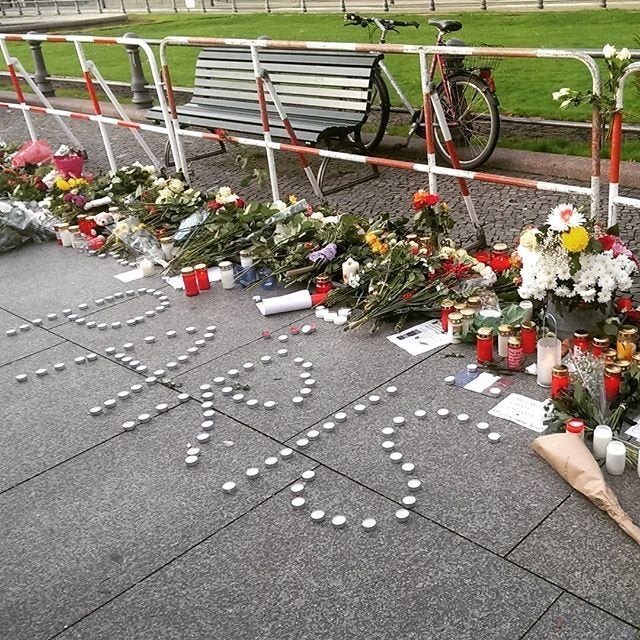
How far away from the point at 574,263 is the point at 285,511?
1.76 metres

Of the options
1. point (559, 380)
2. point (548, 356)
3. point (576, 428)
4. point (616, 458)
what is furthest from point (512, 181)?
point (616, 458)

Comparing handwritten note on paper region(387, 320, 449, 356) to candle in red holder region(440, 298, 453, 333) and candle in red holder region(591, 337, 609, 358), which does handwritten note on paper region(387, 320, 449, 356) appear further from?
candle in red holder region(591, 337, 609, 358)

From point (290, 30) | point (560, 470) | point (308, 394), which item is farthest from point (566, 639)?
point (290, 30)

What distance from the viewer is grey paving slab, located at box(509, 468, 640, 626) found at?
250 centimetres

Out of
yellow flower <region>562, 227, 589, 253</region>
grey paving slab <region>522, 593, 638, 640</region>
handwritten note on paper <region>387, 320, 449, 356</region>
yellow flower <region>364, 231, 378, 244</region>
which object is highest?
yellow flower <region>562, 227, 589, 253</region>

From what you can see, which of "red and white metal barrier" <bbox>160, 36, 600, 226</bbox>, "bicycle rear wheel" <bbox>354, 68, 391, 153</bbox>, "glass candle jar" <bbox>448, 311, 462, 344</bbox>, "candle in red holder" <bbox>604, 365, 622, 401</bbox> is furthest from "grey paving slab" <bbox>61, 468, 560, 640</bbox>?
"bicycle rear wheel" <bbox>354, 68, 391, 153</bbox>

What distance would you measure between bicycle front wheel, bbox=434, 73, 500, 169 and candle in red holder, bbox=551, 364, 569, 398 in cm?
392

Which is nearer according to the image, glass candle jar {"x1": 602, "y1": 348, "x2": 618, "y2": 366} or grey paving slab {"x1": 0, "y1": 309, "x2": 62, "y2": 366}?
glass candle jar {"x1": 602, "y1": 348, "x2": 618, "y2": 366}

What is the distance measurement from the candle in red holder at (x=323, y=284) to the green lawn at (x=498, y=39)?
1.98 metres

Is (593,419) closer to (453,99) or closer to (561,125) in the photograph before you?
(453,99)

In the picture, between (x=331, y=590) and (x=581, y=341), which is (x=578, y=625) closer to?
(x=331, y=590)

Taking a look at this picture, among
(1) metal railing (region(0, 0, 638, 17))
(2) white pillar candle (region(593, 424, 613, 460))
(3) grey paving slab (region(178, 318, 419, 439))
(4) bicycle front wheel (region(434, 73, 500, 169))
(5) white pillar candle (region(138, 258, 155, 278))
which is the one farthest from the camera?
(1) metal railing (region(0, 0, 638, 17))

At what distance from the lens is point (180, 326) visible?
4.82m

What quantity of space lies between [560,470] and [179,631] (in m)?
1.53
